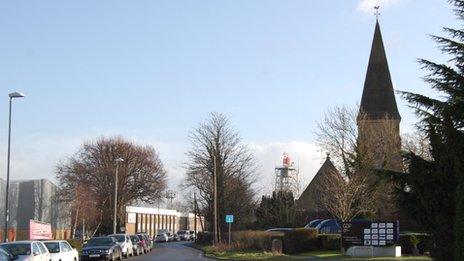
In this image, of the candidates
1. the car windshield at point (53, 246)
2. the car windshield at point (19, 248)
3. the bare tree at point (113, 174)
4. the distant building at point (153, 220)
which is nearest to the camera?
the car windshield at point (19, 248)

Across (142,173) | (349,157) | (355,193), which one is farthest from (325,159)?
(142,173)

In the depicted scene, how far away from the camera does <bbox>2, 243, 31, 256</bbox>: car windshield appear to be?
23.0 metres

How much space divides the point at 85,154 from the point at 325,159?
120 ft


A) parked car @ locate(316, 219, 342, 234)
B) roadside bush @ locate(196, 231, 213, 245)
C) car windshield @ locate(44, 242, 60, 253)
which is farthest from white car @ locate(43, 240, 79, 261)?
roadside bush @ locate(196, 231, 213, 245)

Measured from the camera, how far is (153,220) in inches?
5536

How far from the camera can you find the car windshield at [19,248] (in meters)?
23.0

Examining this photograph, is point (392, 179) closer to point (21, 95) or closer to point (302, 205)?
point (21, 95)

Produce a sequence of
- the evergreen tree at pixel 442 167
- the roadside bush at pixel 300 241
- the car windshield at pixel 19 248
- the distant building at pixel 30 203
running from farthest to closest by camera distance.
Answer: the distant building at pixel 30 203
the roadside bush at pixel 300 241
the car windshield at pixel 19 248
the evergreen tree at pixel 442 167

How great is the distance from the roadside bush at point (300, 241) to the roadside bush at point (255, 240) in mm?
1201

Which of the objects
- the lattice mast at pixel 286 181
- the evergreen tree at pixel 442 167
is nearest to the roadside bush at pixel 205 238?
the lattice mast at pixel 286 181

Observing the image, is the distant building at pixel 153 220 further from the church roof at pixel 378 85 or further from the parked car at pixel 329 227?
the parked car at pixel 329 227

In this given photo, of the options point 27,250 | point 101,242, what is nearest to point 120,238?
point 101,242

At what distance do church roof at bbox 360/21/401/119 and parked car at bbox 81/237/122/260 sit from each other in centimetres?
3926

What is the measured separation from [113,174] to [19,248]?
199 ft
